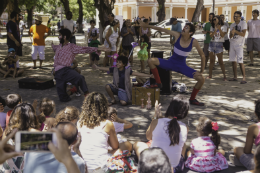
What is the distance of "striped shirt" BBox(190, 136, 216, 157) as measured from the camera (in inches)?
141

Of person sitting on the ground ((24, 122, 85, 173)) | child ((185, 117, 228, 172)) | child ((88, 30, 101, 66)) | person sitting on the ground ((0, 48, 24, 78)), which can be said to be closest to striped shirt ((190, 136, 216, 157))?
child ((185, 117, 228, 172))

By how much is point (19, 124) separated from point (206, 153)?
83.5 inches

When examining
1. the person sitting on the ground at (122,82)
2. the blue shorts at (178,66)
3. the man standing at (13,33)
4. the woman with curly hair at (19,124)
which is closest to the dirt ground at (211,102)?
the person sitting on the ground at (122,82)

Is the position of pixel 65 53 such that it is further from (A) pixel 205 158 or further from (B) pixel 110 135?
(A) pixel 205 158

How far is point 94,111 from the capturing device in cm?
350

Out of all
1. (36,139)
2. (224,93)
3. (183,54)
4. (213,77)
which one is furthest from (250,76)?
(36,139)

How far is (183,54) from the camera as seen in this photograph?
6.48 m

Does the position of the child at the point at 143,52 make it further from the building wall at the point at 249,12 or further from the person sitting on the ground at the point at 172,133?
the building wall at the point at 249,12

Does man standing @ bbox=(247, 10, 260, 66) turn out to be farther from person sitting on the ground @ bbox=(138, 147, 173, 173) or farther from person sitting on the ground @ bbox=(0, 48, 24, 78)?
person sitting on the ground @ bbox=(138, 147, 173, 173)

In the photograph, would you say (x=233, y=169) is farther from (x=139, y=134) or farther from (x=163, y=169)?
(x=163, y=169)

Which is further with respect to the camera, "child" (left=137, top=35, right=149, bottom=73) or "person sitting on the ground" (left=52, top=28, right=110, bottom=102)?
"child" (left=137, top=35, right=149, bottom=73)

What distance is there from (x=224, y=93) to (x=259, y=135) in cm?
420

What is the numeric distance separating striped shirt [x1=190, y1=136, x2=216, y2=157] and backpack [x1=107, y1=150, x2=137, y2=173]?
2.56 feet

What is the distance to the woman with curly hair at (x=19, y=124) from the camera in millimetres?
3094
